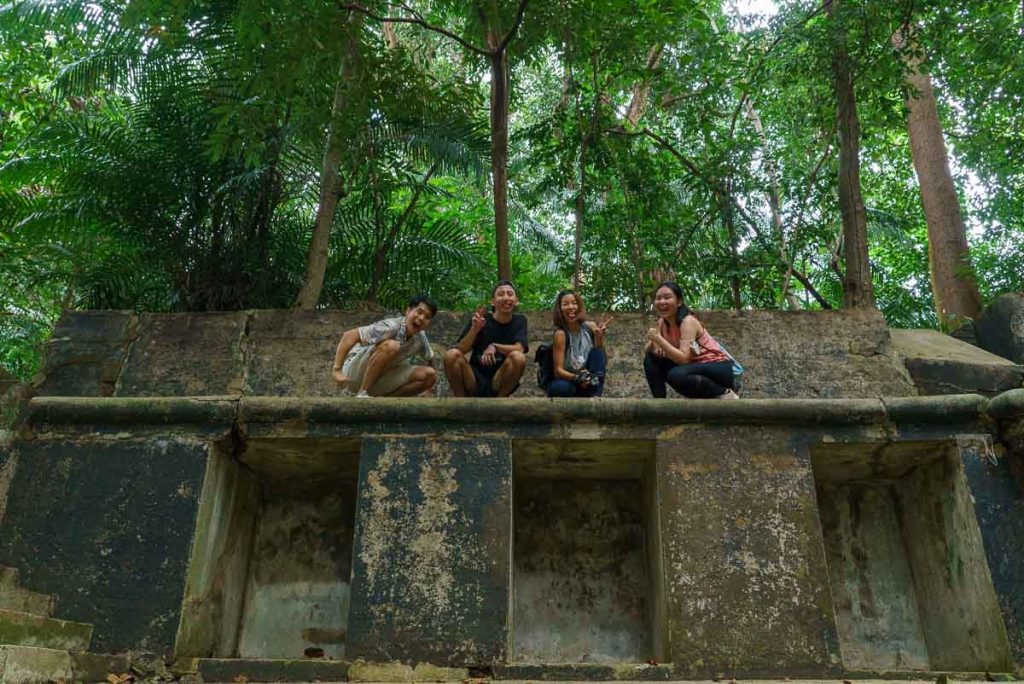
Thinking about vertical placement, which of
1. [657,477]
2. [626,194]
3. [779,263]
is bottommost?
[657,477]

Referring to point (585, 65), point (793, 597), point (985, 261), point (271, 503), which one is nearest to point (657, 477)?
point (793, 597)

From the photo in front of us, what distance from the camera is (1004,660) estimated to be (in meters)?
4.05

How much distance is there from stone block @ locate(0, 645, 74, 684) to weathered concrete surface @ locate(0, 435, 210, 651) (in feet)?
1.31

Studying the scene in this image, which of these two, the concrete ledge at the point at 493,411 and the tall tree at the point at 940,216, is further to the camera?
the tall tree at the point at 940,216

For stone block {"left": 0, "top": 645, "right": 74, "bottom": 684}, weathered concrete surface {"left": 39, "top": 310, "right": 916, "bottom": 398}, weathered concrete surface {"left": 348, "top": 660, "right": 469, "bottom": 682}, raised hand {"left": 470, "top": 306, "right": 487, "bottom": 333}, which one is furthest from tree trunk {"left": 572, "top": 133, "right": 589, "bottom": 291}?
stone block {"left": 0, "top": 645, "right": 74, "bottom": 684}

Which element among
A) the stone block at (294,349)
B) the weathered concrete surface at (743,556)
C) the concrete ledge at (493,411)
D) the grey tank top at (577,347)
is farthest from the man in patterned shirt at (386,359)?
the weathered concrete surface at (743,556)

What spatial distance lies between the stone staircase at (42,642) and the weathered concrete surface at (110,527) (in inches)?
2.4

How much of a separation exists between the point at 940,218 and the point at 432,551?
7.09 metres

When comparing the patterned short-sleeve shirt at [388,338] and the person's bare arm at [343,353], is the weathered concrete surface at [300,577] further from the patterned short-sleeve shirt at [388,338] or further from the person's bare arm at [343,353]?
the patterned short-sleeve shirt at [388,338]

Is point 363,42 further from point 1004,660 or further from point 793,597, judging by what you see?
point 1004,660

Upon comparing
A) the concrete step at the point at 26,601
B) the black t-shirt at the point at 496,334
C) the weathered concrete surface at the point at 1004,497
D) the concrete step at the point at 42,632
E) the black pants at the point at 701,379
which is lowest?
the concrete step at the point at 42,632

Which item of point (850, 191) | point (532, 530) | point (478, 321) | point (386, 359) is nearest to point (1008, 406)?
point (532, 530)

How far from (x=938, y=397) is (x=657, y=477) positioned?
1.63 metres

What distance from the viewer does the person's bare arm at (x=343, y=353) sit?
16.4ft
